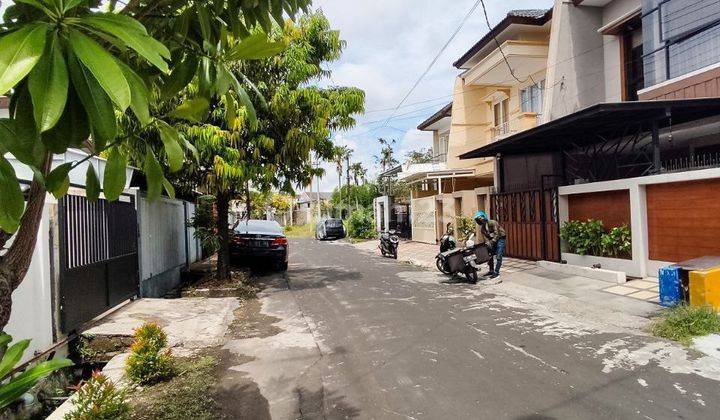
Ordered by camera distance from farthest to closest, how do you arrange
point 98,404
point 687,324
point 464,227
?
point 464,227 → point 687,324 → point 98,404

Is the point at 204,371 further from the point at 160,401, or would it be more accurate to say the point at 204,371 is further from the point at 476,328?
the point at 476,328

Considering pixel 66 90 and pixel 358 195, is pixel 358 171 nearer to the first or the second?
pixel 358 195

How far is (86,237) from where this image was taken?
639cm

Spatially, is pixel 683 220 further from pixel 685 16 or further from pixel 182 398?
pixel 182 398

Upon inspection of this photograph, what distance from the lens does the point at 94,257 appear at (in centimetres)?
662

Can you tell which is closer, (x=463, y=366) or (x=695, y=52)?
(x=463, y=366)

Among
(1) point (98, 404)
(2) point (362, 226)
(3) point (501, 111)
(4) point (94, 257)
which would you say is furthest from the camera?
(2) point (362, 226)

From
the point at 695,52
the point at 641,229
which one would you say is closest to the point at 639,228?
the point at 641,229

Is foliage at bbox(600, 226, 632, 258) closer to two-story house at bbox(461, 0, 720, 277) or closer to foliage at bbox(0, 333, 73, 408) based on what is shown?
two-story house at bbox(461, 0, 720, 277)

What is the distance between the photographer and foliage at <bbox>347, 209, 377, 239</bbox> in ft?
104

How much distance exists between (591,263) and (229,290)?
26.9 feet

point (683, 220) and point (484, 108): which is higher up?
point (484, 108)

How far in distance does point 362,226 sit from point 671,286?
26021mm

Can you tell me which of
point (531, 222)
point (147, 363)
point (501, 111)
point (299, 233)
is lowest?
point (299, 233)
